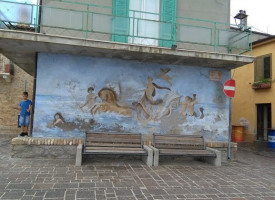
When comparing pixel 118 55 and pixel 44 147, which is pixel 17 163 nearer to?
pixel 44 147

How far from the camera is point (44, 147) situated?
7.87 m

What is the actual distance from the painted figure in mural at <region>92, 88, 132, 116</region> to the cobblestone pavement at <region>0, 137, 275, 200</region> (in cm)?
166

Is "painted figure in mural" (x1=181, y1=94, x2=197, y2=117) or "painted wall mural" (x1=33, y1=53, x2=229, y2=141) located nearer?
"painted wall mural" (x1=33, y1=53, x2=229, y2=141)

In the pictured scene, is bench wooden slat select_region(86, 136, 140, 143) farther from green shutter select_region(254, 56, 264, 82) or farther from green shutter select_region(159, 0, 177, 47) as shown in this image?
green shutter select_region(254, 56, 264, 82)

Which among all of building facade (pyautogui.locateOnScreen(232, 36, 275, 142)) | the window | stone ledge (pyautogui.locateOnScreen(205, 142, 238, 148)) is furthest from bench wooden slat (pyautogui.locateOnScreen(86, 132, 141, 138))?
the window

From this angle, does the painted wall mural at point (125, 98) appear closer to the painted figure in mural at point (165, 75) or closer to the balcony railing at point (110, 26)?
the painted figure in mural at point (165, 75)

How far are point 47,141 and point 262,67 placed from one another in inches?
521

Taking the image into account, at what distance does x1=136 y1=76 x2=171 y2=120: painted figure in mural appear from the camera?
8789 millimetres

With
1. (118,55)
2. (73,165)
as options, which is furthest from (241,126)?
(73,165)

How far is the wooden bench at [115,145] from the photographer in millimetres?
7266

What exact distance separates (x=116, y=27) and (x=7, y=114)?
10.3 meters

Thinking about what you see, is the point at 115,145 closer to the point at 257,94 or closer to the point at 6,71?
the point at 6,71

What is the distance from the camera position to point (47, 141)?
7.89 m

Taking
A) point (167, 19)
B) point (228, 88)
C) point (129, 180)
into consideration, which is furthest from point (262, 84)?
point (129, 180)
